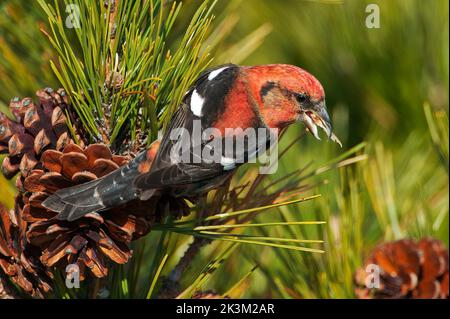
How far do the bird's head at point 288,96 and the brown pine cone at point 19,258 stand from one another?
2.15 feet

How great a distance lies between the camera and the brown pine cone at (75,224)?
1.17 m

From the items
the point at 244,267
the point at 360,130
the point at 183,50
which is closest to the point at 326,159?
the point at 360,130

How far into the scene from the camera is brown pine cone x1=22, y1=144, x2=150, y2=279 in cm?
117

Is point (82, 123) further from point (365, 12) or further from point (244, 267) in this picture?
point (365, 12)

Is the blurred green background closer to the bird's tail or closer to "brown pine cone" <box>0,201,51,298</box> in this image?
"brown pine cone" <box>0,201,51,298</box>

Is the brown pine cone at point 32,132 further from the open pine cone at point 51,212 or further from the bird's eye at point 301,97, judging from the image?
the bird's eye at point 301,97

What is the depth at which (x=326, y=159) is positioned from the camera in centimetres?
184

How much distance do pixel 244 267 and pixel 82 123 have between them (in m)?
0.73

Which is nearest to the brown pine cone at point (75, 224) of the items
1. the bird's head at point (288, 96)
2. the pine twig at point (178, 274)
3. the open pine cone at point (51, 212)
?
the open pine cone at point (51, 212)

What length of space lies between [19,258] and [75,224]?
14 cm

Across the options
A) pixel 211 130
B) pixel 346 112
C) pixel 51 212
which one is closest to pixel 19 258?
pixel 51 212

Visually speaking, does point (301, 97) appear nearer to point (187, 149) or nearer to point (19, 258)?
point (187, 149)

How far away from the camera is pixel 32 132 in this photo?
1.22m

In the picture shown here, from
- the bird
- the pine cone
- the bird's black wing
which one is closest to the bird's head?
the bird
